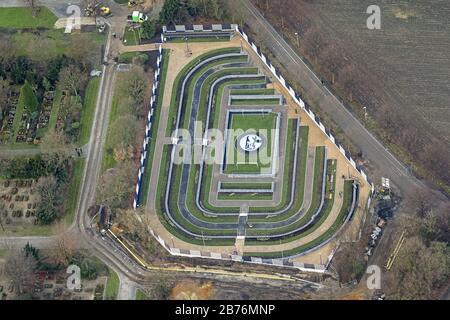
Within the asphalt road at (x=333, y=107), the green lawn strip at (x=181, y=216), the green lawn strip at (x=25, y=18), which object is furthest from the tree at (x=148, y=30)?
the green lawn strip at (x=181, y=216)

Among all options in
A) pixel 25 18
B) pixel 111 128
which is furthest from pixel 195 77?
pixel 25 18

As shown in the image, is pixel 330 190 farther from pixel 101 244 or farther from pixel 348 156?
pixel 101 244

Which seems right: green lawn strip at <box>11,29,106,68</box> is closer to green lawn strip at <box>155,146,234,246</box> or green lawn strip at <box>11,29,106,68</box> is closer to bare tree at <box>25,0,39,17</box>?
bare tree at <box>25,0,39,17</box>

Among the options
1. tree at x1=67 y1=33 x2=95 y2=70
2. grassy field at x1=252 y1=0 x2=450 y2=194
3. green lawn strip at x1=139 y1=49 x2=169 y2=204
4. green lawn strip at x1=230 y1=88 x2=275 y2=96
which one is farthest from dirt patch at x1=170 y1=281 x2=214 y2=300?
tree at x1=67 y1=33 x2=95 y2=70

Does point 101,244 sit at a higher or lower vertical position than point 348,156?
lower

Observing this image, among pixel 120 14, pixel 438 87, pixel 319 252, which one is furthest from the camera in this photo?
pixel 120 14
